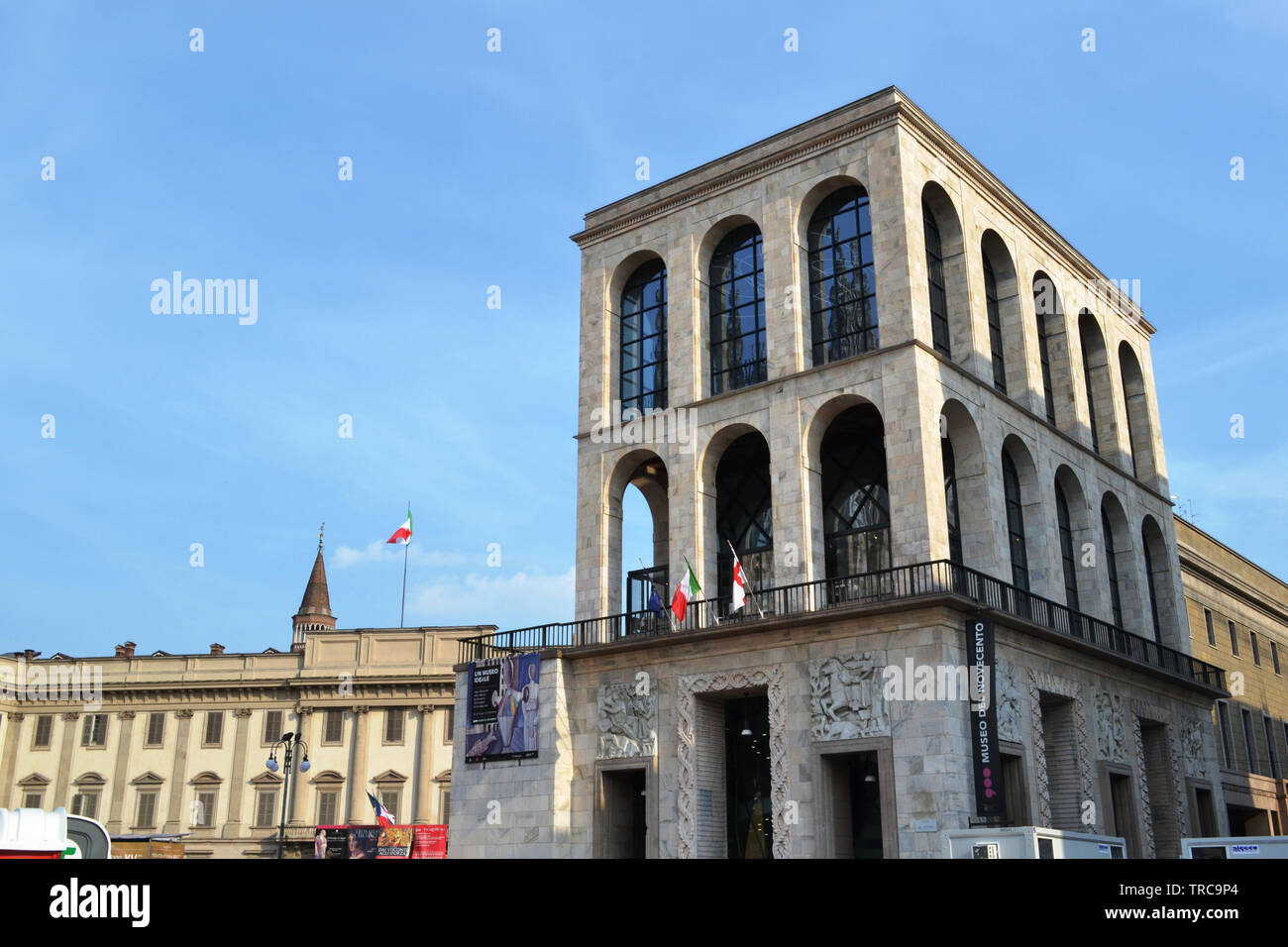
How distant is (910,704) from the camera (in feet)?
89.6

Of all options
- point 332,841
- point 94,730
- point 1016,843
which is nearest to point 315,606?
point 94,730

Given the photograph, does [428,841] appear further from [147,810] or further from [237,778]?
[147,810]

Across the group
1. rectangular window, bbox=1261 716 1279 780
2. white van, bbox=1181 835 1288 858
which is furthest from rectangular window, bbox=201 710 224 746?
white van, bbox=1181 835 1288 858

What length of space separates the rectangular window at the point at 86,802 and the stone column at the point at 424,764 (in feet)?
63.8

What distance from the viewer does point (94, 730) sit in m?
68.4

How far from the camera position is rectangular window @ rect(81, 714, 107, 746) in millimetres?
68062

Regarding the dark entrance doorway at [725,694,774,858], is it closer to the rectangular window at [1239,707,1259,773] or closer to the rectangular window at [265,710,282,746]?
the rectangular window at [1239,707,1259,773]

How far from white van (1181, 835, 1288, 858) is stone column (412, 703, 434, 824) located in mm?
44444

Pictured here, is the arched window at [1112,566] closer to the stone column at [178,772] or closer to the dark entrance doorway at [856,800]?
the dark entrance doorway at [856,800]

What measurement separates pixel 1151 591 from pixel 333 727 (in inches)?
1739
